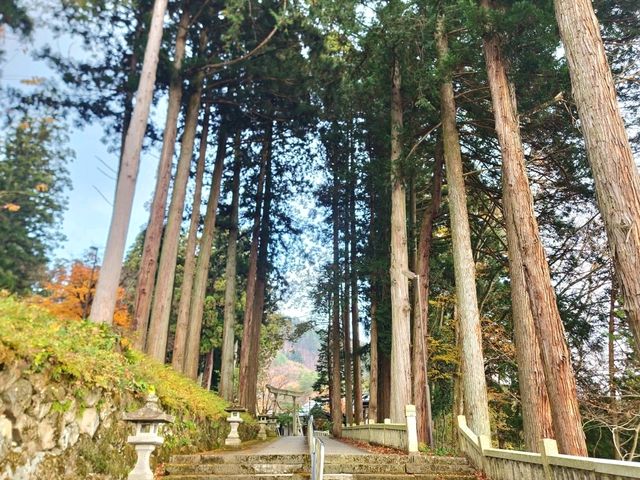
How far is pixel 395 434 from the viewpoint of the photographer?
8.55 metres

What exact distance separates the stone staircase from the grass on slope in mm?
1118

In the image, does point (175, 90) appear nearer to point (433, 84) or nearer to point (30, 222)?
point (433, 84)

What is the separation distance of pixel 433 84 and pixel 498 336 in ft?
31.5

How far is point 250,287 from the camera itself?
1584 centimetres

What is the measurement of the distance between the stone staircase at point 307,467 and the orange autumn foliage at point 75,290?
46.2 ft

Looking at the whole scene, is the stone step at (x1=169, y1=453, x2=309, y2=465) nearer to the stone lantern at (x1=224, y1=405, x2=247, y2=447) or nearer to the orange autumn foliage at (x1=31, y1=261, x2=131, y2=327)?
the stone lantern at (x1=224, y1=405, x2=247, y2=447)

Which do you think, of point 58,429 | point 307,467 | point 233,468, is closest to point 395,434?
point 307,467

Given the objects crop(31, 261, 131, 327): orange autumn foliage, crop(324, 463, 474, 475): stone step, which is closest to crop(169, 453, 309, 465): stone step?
crop(324, 463, 474, 475): stone step

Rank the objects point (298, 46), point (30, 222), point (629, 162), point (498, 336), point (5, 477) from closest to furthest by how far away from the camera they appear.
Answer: point (5, 477), point (629, 162), point (298, 46), point (498, 336), point (30, 222)

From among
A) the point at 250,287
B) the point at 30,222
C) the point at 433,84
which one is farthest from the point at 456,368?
the point at 30,222

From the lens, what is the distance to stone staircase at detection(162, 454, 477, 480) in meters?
5.81

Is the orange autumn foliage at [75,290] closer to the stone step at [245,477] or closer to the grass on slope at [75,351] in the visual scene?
the grass on slope at [75,351]

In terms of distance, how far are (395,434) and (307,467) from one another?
2.83 meters

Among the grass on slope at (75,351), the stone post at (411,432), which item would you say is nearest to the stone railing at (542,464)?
the stone post at (411,432)
